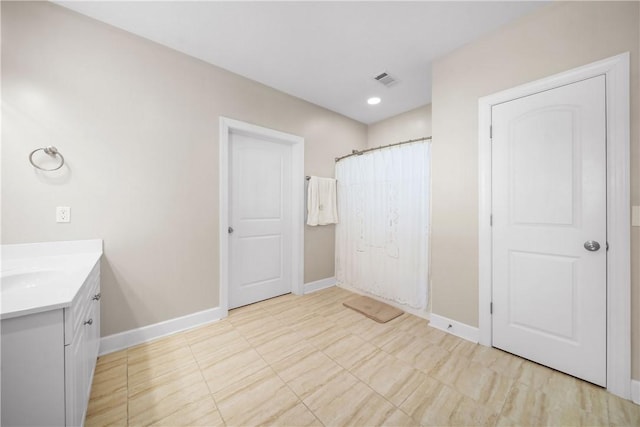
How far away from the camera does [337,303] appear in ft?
9.20

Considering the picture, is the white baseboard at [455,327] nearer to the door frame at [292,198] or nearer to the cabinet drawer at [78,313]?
the door frame at [292,198]

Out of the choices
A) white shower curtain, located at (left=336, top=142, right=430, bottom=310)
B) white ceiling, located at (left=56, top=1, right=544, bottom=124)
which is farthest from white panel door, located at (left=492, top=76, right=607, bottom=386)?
white ceiling, located at (left=56, top=1, right=544, bottom=124)

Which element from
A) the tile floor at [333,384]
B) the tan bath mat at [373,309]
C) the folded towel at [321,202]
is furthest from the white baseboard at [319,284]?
the tile floor at [333,384]

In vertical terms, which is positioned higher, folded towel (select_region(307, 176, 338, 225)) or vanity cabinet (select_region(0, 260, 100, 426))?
folded towel (select_region(307, 176, 338, 225))

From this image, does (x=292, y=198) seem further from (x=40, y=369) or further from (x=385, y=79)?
(x=40, y=369)

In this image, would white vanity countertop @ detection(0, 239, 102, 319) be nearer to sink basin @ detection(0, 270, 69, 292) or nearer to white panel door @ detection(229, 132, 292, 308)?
sink basin @ detection(0, 270, 69, 292)

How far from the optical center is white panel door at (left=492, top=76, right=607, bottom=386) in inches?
58.9

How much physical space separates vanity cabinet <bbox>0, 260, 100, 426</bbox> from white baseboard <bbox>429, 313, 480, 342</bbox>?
8.05 feet

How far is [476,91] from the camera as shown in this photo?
198cm

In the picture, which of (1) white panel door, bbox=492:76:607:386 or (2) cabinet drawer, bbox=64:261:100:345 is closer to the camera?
(2) cabinet drawer, bbox=64:261:100:345

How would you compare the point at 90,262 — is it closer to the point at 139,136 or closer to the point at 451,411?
the point at 139,136

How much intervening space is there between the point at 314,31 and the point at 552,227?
2.29 metres

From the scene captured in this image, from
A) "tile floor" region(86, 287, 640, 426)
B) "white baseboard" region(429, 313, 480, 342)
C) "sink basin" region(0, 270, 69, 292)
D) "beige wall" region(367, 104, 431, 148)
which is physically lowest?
"tile floor" region(86, 287, 640, 426)

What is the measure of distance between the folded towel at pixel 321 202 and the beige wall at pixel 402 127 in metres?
1.12
